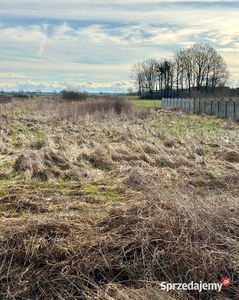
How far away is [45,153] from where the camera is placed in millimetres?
7547

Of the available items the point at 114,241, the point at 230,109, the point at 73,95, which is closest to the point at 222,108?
the point at 230,109

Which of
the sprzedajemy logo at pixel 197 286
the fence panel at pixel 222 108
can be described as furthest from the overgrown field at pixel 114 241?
the fence panel at pixel 222 108

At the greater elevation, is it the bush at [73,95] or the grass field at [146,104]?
the bush at [73,95]

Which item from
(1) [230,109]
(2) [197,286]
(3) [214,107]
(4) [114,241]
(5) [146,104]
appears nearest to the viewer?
(2) [197,286]

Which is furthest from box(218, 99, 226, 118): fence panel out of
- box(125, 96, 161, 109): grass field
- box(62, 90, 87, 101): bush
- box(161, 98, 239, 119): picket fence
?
box(62, 90, 87, 101): bush

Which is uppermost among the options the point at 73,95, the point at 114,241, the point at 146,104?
the point at 73,95

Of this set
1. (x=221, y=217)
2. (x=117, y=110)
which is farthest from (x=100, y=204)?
(x=117, y=110)

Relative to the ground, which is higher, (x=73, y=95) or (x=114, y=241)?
(x=73, y=95)

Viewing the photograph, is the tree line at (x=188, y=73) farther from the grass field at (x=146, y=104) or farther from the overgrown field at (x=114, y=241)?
the overgrown field at (x=114, y=241)

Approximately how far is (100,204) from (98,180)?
1445 millimetres

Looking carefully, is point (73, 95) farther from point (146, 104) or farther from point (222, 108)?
point (222, 108)

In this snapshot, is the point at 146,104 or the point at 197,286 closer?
the point at 197,286

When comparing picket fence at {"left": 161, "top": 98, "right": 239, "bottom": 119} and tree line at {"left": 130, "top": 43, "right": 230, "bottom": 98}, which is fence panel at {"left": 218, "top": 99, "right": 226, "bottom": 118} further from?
tree line at {"left": 130, "top": 43, "right": 230, "bottom": 98}

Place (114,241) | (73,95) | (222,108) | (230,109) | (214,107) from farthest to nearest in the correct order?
(73,95) < (214,107) < (222,108) < (230,109) < (114,241)
